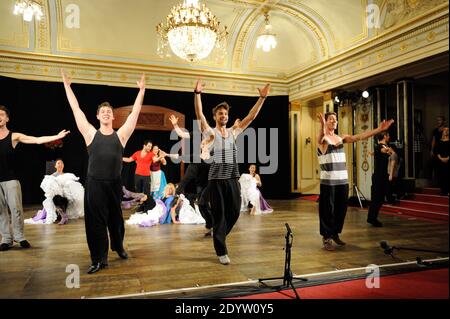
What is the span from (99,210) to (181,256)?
1.02 meters

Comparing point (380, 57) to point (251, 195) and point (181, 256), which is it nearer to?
point (251, 195)

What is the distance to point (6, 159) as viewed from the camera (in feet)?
11.3

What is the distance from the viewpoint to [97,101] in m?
8.36

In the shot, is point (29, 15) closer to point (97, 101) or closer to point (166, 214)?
A: point (97, 101)

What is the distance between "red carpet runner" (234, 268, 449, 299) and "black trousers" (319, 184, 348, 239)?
108cm

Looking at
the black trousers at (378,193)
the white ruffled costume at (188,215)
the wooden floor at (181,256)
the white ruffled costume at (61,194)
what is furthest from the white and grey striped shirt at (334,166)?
the white ruffled costume at (61,194)

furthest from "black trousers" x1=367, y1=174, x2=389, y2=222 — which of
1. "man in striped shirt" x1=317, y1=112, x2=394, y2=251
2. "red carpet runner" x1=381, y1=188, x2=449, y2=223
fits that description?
"man in striped shirt" x1=317, y1=112, x2=394, y2=251

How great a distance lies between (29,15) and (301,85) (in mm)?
6887

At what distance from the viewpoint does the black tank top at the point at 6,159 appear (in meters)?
3.43

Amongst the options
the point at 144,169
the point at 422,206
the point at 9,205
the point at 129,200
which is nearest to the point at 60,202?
the point at 144,169

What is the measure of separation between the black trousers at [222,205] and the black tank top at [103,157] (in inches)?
35.6

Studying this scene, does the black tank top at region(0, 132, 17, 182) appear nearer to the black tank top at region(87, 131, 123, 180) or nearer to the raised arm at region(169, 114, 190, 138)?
A: the black tank top at region(87, 131, 123, 180)

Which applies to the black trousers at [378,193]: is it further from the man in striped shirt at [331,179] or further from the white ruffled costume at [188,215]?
the white ruffled costume at [188,215]
